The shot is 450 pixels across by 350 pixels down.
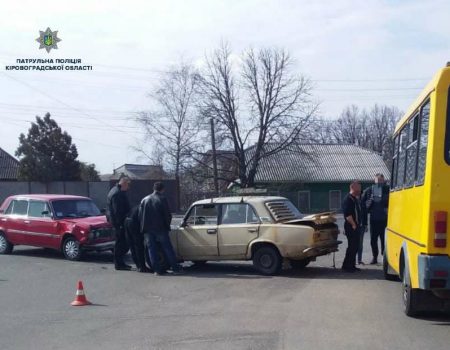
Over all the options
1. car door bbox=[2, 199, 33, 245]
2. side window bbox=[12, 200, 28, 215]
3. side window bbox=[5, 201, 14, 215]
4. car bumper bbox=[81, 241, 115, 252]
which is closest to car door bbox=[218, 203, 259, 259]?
car bumper bbox=[81, 241, 115, 252]

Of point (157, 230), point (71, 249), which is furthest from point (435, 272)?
point (71, 249)

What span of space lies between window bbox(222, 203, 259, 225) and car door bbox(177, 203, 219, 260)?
0.65ft

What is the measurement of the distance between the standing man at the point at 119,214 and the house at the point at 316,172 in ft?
113

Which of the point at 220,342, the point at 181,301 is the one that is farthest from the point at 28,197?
the point at 220,342

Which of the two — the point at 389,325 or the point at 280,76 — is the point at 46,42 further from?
the point at 280,76

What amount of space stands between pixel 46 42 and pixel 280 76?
28.7 meters

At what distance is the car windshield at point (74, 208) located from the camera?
1579 centimetres

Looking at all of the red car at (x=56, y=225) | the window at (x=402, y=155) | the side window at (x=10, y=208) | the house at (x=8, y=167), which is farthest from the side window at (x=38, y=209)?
the house at (x=8, y=167)

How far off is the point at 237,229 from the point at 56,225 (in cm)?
545

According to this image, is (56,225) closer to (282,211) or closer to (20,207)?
(20,207)

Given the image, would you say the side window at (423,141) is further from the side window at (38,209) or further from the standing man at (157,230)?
the side window at (38,209)

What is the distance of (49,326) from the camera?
8008 millimetres

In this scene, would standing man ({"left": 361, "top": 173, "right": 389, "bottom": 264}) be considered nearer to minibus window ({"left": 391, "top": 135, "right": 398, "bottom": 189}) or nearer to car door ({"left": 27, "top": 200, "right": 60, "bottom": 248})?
minibus window ({"left": 391, "top": 135, "right": 398, "bottom": 189})

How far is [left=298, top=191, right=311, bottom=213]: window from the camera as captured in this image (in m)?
49.5
